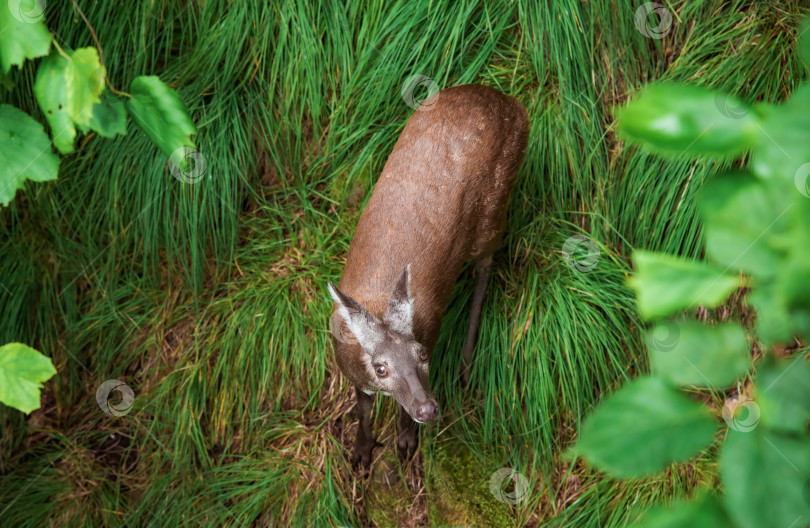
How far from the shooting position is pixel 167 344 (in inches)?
162

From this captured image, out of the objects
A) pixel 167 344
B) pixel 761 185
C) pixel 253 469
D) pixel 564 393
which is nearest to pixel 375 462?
pixel 253 469

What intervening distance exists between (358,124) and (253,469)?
2063 mm

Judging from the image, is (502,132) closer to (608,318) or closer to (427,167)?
(427,167)

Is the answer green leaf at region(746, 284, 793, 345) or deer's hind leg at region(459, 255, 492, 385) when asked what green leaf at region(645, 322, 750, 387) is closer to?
green leaf at region(746, 284, 793, 345)

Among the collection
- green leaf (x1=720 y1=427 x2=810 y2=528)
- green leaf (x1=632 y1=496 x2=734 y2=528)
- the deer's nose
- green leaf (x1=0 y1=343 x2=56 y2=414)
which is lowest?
the deer's nose

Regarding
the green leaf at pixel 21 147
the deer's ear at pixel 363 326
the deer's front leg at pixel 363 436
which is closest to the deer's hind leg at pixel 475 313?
the deer's front leg at pixel 363 436

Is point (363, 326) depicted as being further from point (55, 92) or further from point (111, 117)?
point (55, 92)

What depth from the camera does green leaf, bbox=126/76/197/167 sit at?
1.96 meters

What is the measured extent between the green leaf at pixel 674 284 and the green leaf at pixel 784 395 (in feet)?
0.28

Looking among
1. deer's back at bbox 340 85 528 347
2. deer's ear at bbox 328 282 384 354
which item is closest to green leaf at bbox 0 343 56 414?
deer's ear at bbox 328 282 384 354

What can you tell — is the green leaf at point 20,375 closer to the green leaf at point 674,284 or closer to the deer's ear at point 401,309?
the deer's ear at point 401,309

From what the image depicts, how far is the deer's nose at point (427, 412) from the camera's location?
271 cm

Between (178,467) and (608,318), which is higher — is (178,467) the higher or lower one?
the lower one

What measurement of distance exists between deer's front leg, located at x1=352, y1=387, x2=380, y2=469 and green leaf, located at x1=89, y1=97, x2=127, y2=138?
1.75 meters
